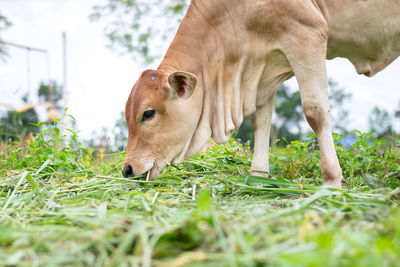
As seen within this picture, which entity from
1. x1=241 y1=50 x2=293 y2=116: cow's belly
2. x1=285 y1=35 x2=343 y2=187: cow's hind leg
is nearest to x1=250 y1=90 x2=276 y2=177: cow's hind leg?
x1=241 y1=50 x2=293 y2=116: cow's belly

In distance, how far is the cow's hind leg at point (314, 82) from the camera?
9.36 feet

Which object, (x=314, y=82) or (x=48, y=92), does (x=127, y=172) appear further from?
(x=48, y=92)

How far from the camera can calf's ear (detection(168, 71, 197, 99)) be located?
9.23 ft

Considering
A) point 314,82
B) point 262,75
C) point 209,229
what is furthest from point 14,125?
point 209,229

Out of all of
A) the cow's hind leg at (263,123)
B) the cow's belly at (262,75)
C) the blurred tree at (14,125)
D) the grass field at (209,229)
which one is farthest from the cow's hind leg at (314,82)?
the blurred tree at (14,125)

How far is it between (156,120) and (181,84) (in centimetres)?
34

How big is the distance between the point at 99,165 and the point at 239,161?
1448mm

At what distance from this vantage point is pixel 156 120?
2938 millimetres

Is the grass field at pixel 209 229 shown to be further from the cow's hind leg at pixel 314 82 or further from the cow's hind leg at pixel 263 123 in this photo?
the cow's hind leg at pixel 263 123

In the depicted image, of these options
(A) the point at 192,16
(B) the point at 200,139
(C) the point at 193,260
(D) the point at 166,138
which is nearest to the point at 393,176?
(B) the point at 200,139

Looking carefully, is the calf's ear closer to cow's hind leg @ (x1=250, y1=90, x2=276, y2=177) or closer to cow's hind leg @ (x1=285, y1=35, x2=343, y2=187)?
cow's hind leg @ (x1=285, y1=35, x2=343, y2=187)

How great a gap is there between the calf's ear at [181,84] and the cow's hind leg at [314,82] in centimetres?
81

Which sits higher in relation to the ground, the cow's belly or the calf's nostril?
the cow's belly

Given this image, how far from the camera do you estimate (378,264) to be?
3.04ft
